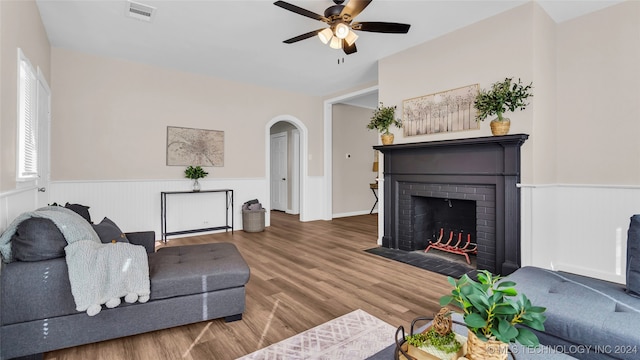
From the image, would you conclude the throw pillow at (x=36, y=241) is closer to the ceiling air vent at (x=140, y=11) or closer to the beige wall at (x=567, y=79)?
the ceiling air vent at (x=140, y=11)

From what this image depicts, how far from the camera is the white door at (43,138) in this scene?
338 cm

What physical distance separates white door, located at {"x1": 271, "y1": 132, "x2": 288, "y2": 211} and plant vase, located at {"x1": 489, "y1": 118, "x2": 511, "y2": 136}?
18.9ft

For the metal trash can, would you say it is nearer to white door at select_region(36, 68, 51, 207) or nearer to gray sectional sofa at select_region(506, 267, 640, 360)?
white door at select_region(36, 68, 51, 207)

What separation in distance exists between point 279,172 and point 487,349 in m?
7.80

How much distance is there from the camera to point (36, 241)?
5.65ft

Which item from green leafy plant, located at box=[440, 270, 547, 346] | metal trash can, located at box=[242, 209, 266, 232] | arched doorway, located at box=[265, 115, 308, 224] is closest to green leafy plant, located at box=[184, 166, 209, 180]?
metal trash can, located at box=[242, 209, 266, 232]

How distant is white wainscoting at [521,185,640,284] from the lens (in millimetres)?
3039

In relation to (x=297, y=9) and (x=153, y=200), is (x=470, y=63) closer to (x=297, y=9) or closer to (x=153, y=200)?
(x=297, y=9)

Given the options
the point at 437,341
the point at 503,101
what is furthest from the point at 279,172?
the point at 437,341

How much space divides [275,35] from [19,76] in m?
2.49

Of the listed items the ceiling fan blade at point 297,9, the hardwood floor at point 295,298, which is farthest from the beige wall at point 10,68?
the ceiling fan blade at point 297,9

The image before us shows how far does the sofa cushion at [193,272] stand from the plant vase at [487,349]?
1623 millimetres

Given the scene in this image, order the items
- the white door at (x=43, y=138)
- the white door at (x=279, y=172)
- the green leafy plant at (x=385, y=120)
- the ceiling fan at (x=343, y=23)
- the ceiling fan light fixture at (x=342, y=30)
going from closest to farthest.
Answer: the ceiling fan at (x=343, y=23)
the ceiling fan light fixture at (x=342, y=30)
the white door at (x=43, y=138)
the green leafy plant at (x=385, y=120)
the white door at (x=279, y=172)

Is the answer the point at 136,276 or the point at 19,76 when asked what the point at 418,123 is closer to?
the point at 136,276
